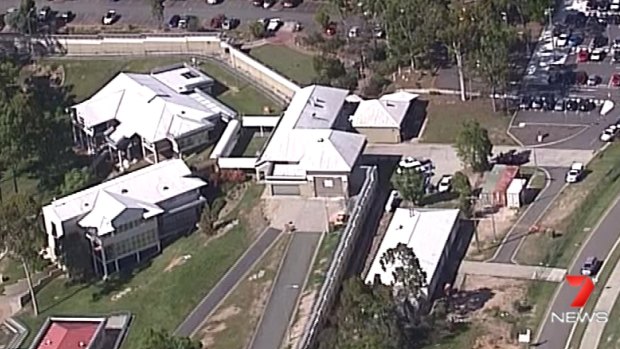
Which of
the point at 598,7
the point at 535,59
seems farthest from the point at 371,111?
the point at 598,7

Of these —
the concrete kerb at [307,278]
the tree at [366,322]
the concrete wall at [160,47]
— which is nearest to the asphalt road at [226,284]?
the concrete kerb at [307,278]

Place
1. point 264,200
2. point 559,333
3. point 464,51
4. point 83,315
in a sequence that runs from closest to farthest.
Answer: point 559,333 < point 83,315 < point 264,200 < point 464,51

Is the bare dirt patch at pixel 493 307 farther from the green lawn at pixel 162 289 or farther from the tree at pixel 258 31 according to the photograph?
the tree at pixel 258 31

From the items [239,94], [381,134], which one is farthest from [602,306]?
[239,94]

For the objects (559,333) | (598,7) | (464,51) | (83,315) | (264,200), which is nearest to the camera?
(559,333)

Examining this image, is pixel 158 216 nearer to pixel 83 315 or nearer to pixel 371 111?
pixel 83 315

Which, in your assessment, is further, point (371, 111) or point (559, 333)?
point (371, 111)

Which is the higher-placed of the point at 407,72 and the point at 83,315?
the point at 407,72
